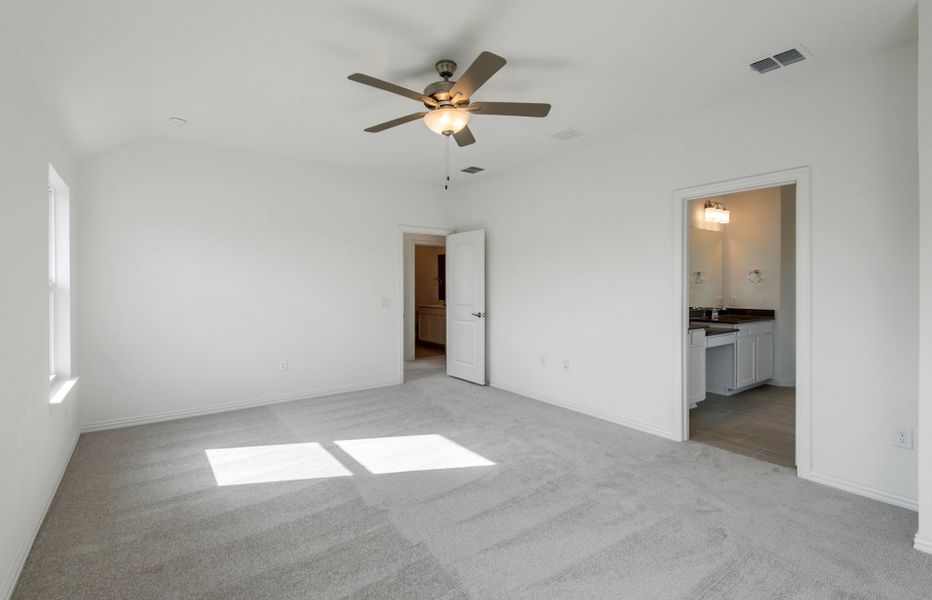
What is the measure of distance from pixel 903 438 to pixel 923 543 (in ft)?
2.16

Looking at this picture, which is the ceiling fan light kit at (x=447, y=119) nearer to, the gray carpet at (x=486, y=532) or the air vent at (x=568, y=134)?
the air vent at (x=568, y=134)

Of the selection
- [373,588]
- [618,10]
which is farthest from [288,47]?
[373,588]

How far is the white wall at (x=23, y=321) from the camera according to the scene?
1931mm

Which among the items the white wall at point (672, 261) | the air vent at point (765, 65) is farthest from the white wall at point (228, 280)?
the air vent at point (765, 65)

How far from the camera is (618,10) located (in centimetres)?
230

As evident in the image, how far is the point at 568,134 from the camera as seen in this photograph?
4.14 metres

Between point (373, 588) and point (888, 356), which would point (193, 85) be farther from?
Result: point (888, 356)

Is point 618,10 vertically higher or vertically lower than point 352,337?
higher

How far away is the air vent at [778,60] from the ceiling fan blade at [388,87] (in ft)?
6.62

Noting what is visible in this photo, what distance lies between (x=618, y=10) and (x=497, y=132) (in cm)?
188

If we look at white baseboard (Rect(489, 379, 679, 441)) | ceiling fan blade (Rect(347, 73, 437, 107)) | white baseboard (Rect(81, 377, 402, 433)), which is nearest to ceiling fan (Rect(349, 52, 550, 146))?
ceiling fan blade (Rect(347, 73, 437, 107))

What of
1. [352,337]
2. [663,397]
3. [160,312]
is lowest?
[663,397]

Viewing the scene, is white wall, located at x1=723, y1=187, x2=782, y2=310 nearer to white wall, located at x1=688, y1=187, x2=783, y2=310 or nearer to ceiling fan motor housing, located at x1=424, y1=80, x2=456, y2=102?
white wall, located at x1=688, y1=187, x2=783, y2=310

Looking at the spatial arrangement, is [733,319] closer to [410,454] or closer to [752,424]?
[752,424]
